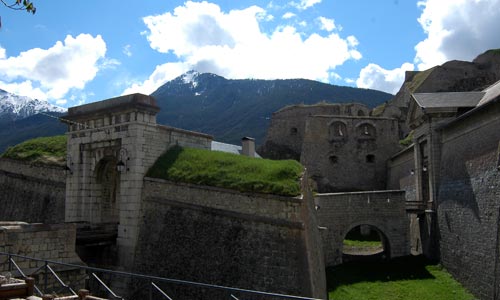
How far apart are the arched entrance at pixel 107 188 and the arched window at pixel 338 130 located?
2188cm

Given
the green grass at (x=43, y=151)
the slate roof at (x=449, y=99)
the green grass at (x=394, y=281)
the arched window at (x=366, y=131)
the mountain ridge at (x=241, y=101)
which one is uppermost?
the mountain ridge at (x=241, y=101)

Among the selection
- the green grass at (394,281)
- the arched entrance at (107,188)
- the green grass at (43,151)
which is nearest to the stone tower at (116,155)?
the arched entrance at (107,188)

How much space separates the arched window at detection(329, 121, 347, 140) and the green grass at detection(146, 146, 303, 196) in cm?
2249

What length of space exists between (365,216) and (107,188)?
1270 centimetres

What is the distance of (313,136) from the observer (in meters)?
38.0

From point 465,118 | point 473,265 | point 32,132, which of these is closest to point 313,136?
point 465,118

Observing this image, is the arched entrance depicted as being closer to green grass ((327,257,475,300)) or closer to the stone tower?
the stone tower

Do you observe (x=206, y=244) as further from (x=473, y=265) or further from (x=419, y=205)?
(x=419, y=205)

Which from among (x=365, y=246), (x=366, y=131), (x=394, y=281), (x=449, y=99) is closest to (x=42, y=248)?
(x=394, y=281)

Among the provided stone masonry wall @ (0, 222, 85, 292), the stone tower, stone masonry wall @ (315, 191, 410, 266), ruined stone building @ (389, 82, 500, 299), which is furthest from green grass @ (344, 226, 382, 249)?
stone masonry wall @ (0, 222, 85, 292)

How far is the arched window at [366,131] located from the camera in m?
37.7

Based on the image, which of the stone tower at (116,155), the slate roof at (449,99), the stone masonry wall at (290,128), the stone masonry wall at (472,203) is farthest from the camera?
the stone masonry wall at (290,128)

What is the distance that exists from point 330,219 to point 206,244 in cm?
1065

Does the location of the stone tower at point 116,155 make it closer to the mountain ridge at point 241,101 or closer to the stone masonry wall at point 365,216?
the stone masonry wall at point 365,216
